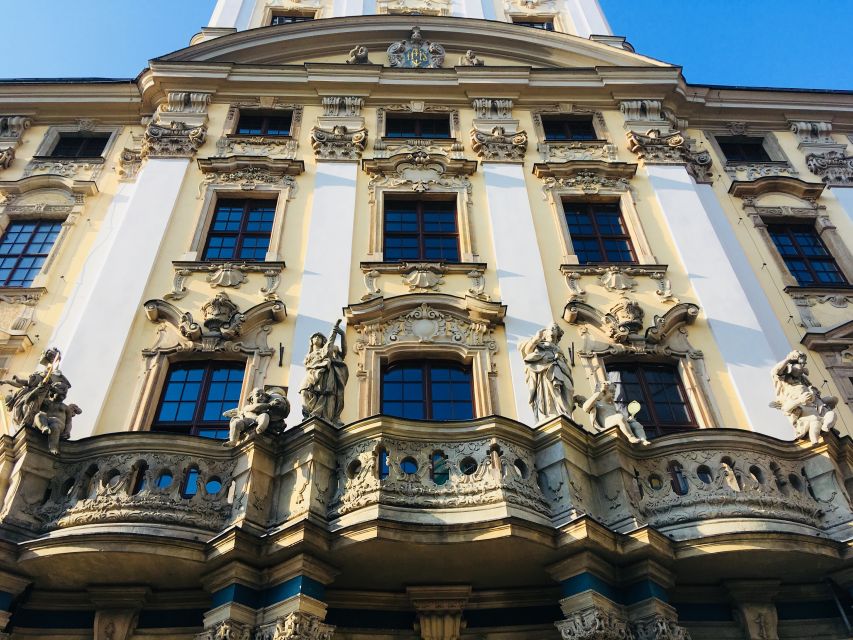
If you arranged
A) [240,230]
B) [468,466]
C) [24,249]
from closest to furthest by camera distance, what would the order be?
1. [468,466]
2. [24,249]
3. [240,230]

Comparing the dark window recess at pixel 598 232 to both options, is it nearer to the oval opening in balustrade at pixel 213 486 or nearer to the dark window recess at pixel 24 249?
the oval opening in balustrade at pixel 213 486

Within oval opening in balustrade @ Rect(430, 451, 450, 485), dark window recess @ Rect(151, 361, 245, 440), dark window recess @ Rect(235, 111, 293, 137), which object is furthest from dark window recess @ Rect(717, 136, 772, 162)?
dark window recess @ Rect(151, 361, 245, 440)

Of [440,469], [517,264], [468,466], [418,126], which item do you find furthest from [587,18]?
[440,469]

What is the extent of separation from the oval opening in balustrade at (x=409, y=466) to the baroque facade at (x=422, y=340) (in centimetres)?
3

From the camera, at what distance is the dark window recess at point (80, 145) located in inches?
704

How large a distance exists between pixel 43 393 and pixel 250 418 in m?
2.83

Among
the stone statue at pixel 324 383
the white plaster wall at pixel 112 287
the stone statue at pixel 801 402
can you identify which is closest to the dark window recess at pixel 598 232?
the stone statue at pixel 801 402

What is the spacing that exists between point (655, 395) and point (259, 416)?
22.2ft

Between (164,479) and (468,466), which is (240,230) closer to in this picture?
(164,479)

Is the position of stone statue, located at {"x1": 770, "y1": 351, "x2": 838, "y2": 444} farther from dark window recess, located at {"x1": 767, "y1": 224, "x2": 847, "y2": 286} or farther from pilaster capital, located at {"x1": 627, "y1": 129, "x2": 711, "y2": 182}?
pilaster capital, located at {"x1": 627, "y1": 129, "x2": 711, "y2": 182}

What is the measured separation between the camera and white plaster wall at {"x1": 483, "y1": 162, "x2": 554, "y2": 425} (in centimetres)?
1287

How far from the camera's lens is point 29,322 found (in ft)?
44.8

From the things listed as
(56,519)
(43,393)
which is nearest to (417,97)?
(43,393)

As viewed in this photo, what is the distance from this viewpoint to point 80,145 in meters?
18.2
